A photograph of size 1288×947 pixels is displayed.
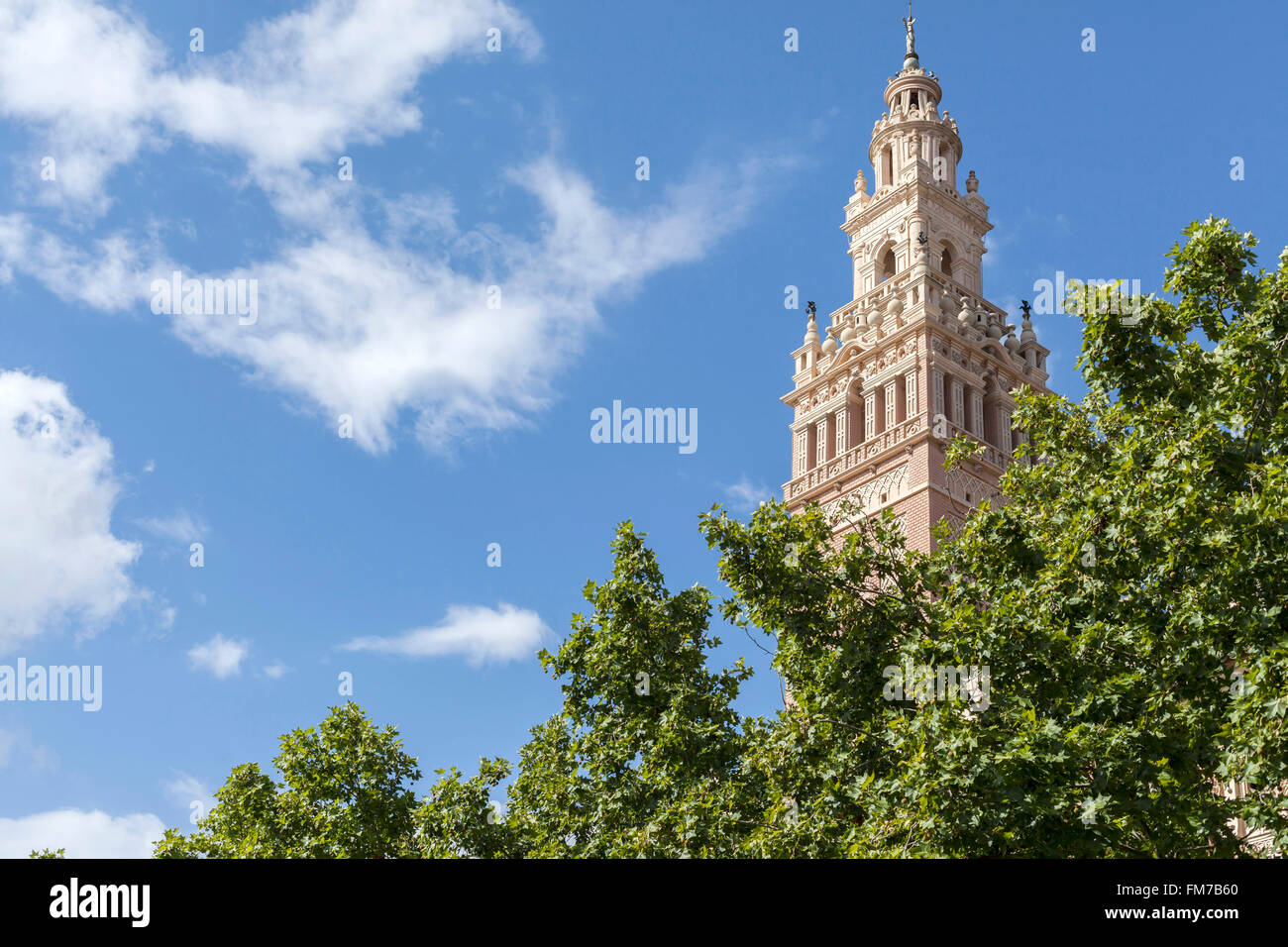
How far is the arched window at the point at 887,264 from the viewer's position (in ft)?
193

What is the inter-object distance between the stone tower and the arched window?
0.16 ft

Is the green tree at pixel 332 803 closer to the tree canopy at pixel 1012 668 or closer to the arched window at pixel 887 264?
the tree canopy at pixel 1012 668

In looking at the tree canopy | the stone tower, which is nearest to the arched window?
the stone tower

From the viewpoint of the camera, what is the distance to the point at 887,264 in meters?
59.5

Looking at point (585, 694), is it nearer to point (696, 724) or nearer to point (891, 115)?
point (696, 724)

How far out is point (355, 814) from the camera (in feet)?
92.7

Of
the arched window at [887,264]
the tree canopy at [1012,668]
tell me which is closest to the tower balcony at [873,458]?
the arched window at [887,264]

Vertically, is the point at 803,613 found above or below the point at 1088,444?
below

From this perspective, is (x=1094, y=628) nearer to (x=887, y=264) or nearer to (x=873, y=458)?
(x=873, y=458)

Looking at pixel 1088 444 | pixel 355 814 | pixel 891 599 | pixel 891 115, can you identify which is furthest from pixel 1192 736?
pixel 891 115

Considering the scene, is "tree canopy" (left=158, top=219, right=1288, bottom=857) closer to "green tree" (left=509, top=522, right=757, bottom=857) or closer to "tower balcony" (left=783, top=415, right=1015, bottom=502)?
"green tree" (left=509, top=522, right=757, bottom=857)
